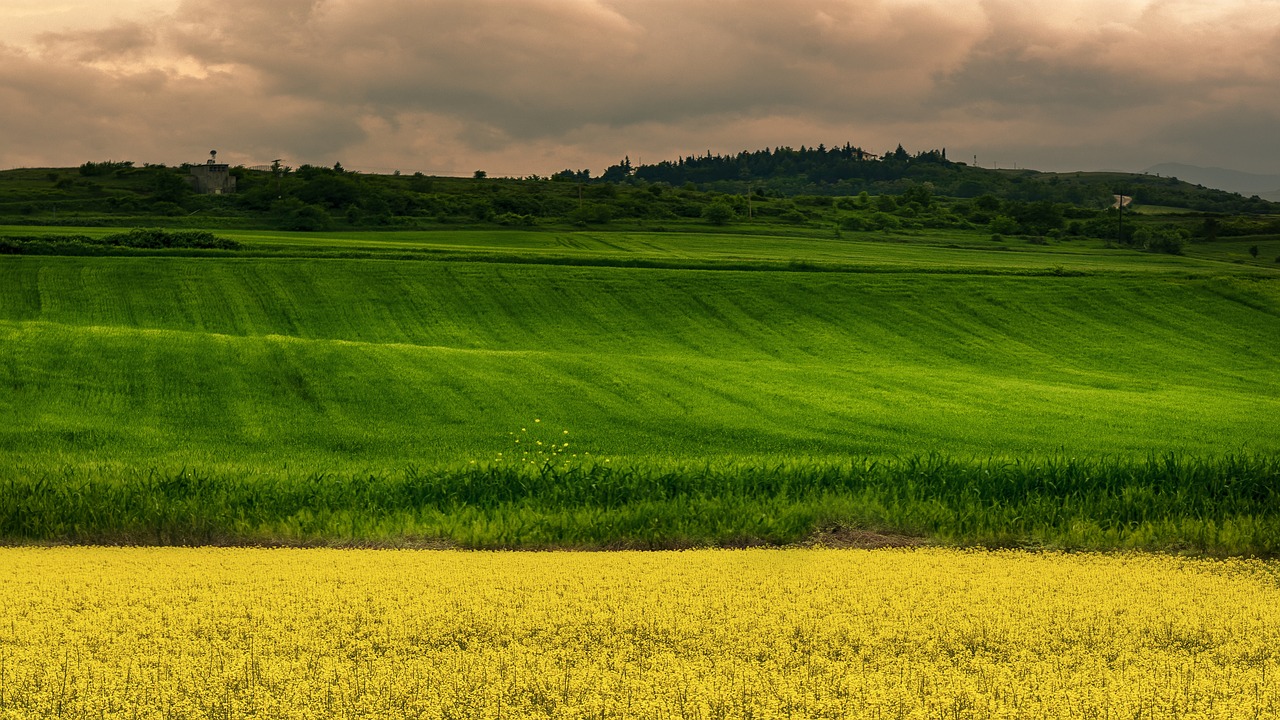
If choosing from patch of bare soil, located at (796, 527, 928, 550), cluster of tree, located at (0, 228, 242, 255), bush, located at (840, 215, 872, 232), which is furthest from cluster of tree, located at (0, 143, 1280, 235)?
patch of bare soil, located at (796, 527, 928, 550)

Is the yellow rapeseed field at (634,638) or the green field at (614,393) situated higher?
the yellow rapeseed field at (634,638)

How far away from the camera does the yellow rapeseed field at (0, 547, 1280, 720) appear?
6.47 m

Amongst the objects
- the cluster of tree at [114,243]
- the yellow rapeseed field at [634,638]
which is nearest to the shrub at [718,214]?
the cluster of tree at [114,243]

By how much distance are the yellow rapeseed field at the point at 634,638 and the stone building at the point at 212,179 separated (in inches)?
4977

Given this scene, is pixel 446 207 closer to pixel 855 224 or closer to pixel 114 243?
pixel 855 224

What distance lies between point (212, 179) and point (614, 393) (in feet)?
391

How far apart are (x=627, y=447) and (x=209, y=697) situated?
42.5 feet

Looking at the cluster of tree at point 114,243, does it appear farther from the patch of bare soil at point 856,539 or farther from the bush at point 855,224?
the bush at point 855,224

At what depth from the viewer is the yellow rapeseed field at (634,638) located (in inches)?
255

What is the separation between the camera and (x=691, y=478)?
544 inches

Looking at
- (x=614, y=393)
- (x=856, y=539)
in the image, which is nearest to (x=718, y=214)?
(x=614, y=393)

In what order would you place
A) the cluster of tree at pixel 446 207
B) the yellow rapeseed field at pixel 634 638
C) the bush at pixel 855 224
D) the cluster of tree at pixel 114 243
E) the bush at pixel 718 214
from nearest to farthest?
the yellow rapeseed field at pixel 634 638 → the cluster of tree at pixel 114 243 → the cluster of tree at pixel 446 207 → the bush at pixel 855 224 → the bush at pixel 718 214

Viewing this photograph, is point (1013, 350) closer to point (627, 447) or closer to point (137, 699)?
point (627, 447)

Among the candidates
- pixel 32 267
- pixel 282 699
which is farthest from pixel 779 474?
pixel 32 267
